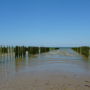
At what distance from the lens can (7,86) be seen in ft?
20.6

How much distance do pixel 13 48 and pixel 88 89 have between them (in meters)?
21.0

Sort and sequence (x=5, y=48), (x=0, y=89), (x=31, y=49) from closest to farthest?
1. (x=0, y=89)
2. (x=5, y=48)
3. (x=31, y=49)

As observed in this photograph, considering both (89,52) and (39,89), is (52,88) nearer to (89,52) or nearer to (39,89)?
(39,89)

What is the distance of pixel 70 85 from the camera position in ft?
21.3

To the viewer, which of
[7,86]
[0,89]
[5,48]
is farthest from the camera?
[5,48]

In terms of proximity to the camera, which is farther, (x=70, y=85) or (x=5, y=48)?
(x=5, y=48)

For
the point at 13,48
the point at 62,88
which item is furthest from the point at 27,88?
the point at 13,48

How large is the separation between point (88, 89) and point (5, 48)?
2401 centimetres

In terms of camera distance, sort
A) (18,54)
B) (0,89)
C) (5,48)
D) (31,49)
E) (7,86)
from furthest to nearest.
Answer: (31,49) < (5,48) < (18,54) < (7,86) < (0,89)

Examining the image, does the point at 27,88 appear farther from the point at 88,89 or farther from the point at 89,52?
the point at 89,52

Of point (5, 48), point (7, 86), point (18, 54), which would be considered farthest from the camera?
point (5, 48)

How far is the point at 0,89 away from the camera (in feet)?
19.2

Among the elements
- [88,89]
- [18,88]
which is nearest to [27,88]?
[18,88]

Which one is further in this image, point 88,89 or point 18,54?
point 18,54
